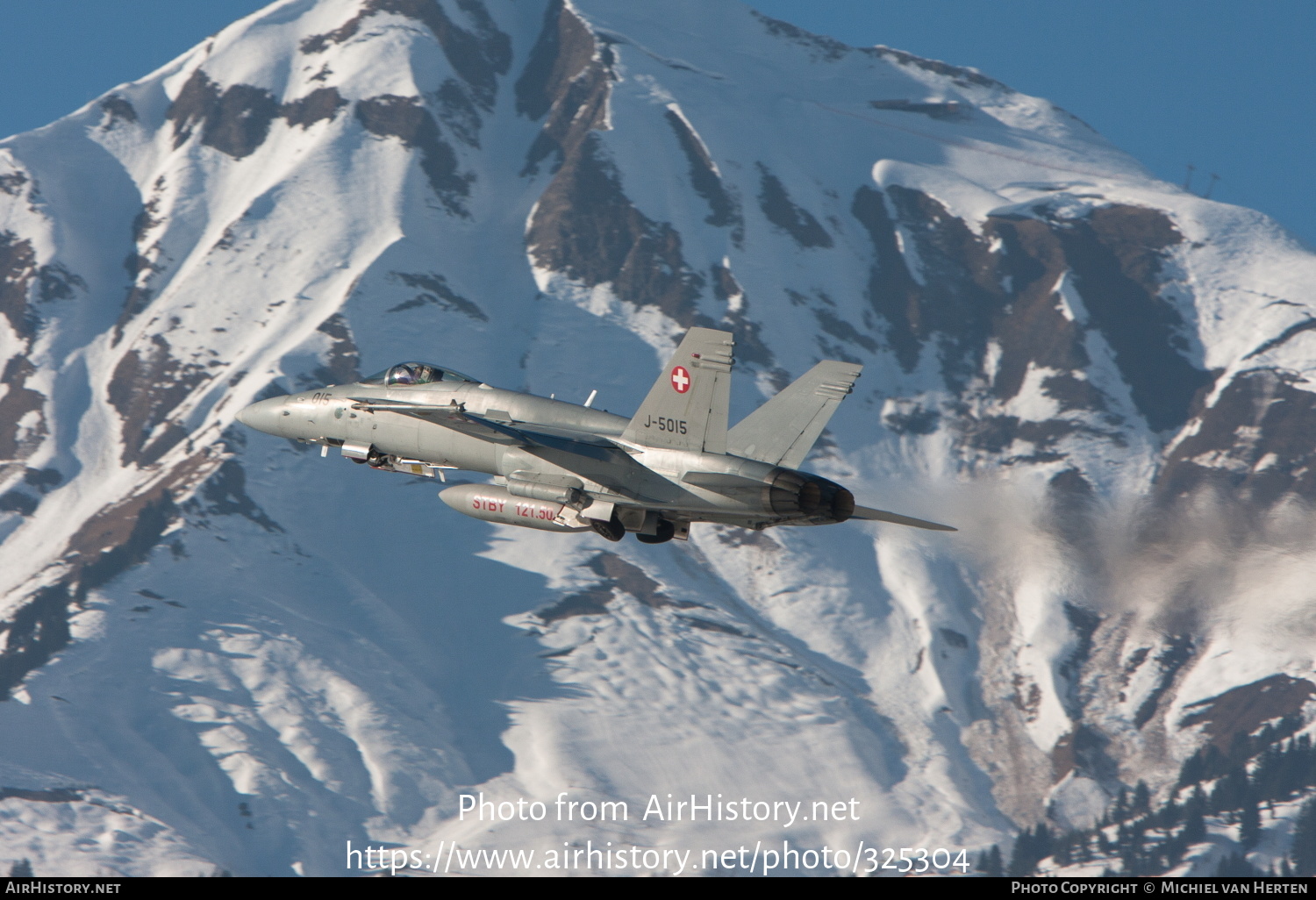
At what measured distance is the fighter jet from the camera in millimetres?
41219

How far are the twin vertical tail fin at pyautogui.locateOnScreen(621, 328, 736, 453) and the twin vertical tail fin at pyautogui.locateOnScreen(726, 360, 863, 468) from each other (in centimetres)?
166

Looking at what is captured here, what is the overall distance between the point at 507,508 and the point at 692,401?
22.4ft

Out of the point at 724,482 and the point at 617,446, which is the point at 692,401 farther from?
the point at 617,446

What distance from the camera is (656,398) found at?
42.6 m

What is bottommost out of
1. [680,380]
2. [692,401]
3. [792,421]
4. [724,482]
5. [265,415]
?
[724,482]

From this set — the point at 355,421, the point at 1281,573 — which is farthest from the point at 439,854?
the point at 355,421

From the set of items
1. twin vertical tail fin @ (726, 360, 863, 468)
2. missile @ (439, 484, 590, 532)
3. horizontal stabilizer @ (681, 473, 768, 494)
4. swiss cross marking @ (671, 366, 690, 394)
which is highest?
swiss cross marking @ (671, 366, 690, 394)

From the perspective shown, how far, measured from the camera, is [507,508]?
45469 mm

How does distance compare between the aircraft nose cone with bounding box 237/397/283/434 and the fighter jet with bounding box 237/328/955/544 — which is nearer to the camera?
the fighter jet with bounding box 237/328/955/544

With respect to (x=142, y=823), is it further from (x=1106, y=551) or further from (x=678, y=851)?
(x=1106, y=551)

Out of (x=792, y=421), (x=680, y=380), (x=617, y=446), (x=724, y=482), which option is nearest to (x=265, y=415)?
(x=617, y=446)

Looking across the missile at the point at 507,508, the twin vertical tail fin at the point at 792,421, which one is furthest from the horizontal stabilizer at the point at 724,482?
the missile at the point at 507,508

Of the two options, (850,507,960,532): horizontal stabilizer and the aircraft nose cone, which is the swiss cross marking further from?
the aircraft nose cone

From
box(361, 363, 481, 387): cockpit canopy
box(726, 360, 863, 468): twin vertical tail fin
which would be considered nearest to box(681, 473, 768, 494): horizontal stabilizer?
box(726, 360, 863, 468): twin vertical tail fin
